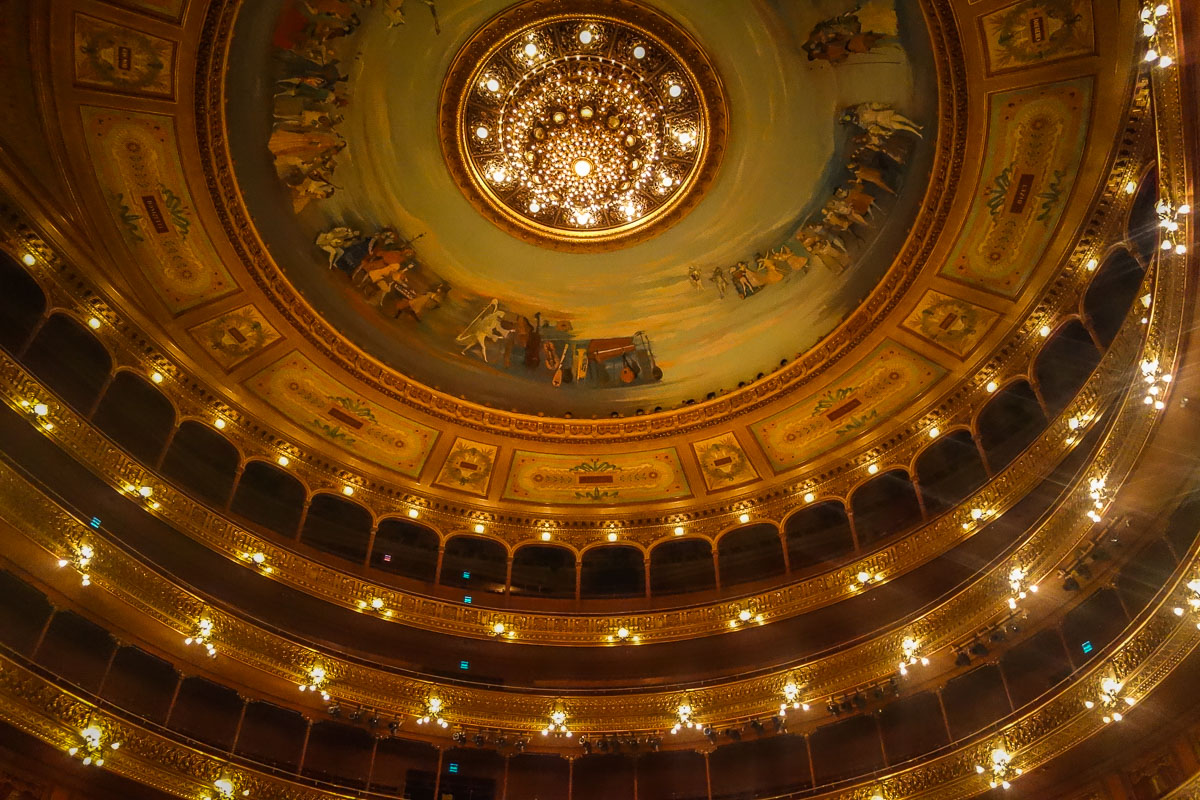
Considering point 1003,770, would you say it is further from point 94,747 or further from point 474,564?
point 94,747

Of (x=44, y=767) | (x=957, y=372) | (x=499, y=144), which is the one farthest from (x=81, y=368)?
(x=957, y=372)

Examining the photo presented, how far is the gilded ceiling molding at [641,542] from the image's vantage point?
1673 centimetres

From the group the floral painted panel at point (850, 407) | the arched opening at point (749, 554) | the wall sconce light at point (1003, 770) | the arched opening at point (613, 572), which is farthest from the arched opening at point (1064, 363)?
the arched opening at point (613, 572)

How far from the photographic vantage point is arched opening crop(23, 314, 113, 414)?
62.7ft

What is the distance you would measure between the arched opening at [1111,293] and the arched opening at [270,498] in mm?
18700

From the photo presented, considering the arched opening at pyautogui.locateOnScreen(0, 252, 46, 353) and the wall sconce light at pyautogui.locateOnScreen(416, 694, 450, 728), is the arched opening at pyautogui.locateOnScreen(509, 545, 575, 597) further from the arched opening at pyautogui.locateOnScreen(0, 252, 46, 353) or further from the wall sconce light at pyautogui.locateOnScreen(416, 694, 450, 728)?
the arched opening at pyautogui.locateOnScreen(0, 252, 46, 353)

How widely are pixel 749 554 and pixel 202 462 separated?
14065 mm

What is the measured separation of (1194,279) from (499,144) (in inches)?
623

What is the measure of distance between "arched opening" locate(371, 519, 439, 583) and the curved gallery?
4.4 inches

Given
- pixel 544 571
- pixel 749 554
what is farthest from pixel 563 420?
pixel 749 554

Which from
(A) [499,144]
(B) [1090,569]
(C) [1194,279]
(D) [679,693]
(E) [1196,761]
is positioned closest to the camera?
(C) [1194,279]

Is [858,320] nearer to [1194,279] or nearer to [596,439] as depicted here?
[596,439]

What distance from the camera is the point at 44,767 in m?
14.9

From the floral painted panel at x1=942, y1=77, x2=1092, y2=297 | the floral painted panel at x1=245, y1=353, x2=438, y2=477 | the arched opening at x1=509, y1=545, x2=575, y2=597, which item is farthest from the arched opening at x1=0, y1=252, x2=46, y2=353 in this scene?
the floral painted panel at x1=942, y1=77, x2=1092, y2=297
